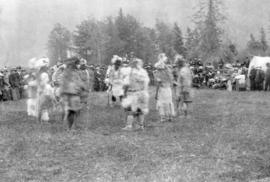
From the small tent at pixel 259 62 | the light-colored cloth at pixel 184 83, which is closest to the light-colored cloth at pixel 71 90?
the light-colored cloth at pixel 184 83

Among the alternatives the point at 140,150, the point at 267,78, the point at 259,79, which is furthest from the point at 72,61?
the point at 259,79

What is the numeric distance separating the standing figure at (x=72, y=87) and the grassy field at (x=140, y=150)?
0.68 m

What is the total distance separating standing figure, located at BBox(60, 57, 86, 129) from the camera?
13.5m

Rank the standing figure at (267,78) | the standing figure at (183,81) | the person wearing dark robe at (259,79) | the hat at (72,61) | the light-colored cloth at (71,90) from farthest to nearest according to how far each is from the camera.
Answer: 1. the person wearing dark robe at (259,79)
2. the standing figure at (267,78)
3. the standing figure at (183,81)
4. the hat at (72,61)
5. the light-colored cloth at (71,90)

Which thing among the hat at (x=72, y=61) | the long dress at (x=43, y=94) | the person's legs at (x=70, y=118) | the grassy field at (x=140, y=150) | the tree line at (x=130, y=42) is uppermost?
the tree line at (x=130, y=42)

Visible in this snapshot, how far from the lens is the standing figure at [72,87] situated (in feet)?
44.3

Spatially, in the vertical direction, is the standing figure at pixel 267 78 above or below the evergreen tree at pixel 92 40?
below

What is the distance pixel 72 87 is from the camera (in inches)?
531

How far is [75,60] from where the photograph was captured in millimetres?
13688

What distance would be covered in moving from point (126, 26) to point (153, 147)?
78.3m

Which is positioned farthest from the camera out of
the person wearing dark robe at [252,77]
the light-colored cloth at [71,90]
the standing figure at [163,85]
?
the person wearing dark robe at [252,77]

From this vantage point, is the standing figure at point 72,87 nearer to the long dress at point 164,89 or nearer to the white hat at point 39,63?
the white hat at point 39,63

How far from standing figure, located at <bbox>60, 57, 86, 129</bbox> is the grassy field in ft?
2.24

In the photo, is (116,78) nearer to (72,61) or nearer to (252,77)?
(72,61)
